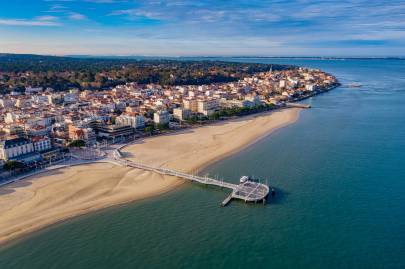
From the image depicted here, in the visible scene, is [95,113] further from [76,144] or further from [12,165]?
[12,165]

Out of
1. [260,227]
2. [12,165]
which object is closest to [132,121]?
[12,165]

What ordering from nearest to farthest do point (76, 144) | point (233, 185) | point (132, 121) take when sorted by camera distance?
point (233, 185) < point (76, 144) < point (132, 121)

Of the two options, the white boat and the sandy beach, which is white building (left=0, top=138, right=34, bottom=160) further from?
the white boat

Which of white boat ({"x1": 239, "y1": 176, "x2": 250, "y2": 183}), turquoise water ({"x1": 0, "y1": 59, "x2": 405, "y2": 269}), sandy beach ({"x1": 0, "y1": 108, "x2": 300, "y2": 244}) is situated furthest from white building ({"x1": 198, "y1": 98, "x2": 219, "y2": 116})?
white boat ({"x1": 239, "y1": 176, "x2": 250, "y2": 183})

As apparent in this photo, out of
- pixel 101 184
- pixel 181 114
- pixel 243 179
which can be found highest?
pixel 181 114

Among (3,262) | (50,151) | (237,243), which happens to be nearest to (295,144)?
(237,243)
